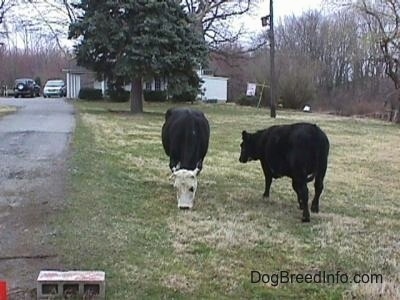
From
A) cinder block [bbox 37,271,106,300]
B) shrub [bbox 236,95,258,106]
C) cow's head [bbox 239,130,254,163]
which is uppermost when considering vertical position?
cow's head [bbox 239,130,254,163]

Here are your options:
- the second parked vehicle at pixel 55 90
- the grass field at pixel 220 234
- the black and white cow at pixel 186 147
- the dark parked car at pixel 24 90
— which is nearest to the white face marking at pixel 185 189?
the black and white cow at pixel 186 147

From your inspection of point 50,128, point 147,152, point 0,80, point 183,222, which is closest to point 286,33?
point 0,80

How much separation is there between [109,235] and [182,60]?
23289mm

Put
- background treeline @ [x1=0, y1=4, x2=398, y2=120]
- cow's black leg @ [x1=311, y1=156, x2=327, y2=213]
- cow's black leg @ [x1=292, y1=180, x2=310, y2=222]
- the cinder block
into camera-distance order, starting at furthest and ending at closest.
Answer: background treeline @ [x1=0, y1=4, x2=398, y2=120] < cow's black leg @ [x1=311, y1=156, x2=327, y2=213] < cow's black leg @ [x1=292, y1=180, x2=310, y2=222] < the cinder block

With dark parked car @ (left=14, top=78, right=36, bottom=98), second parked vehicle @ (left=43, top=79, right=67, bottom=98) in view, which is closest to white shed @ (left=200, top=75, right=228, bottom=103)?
second parked vehicle @ (left=43, top=79, right=67, bottom=98)

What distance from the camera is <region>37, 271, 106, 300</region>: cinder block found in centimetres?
464

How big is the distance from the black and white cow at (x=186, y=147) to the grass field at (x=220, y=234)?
0.29 metres

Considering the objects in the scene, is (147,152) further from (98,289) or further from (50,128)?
(98,289)

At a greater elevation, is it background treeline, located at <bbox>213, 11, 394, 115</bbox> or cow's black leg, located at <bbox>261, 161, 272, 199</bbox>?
background treeline, located at <bbox>213, 11, 394, 115</bbox>

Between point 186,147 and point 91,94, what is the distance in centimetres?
3972

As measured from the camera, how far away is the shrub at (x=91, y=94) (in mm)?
47400

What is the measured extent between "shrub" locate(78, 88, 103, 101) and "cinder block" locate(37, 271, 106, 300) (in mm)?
43148

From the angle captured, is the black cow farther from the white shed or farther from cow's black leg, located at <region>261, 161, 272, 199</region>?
the white shed

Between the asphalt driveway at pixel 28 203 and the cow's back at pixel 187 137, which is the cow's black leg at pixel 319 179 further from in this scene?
the asphalt driveway at pixel 28 203
